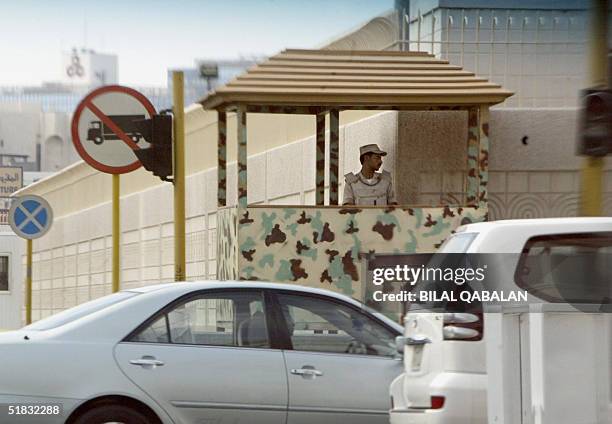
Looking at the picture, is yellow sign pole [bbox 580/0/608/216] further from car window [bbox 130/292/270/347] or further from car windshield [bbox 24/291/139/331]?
car windshield [bbox 24/291/139/331]

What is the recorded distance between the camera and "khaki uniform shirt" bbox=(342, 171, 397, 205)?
42.6ft

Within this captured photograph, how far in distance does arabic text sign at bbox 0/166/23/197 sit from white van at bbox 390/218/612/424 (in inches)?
2131

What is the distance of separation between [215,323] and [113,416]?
2.78ft

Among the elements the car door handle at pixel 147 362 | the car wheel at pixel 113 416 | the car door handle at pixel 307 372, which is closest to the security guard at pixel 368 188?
the car door handle at pixel 307 372

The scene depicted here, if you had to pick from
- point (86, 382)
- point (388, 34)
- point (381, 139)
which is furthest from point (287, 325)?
point (381, 139)

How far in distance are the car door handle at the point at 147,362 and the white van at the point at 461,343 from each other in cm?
145

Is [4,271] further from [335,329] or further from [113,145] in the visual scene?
[335,329]

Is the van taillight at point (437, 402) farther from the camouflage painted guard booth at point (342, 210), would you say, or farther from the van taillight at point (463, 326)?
the camouflage painted guard booth at point (342, 210)

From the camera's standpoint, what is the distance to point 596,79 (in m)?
3.95

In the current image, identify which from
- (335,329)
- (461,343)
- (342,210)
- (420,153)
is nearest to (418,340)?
(461,343)

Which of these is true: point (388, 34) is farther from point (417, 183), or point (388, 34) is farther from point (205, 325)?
point (417, 183)

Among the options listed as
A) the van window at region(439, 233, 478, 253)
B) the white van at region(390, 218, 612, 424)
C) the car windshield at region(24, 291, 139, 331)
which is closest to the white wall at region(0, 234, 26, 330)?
the car windshield at region(24, 291, 139, 331)

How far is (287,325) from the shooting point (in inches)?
323

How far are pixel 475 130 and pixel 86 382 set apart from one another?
20.7ft
